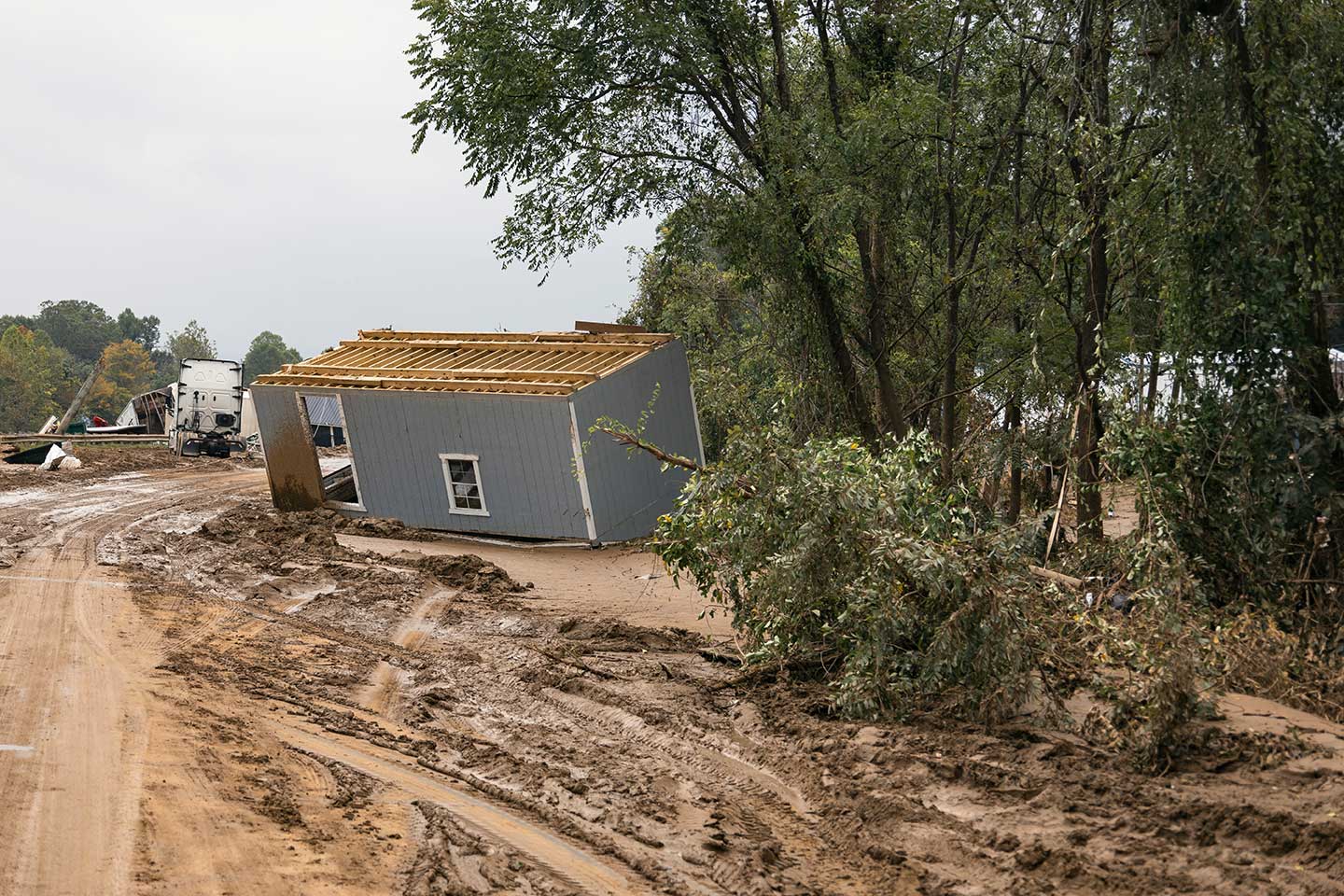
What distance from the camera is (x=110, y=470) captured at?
90.6 feet

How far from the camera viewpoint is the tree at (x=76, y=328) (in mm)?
95125

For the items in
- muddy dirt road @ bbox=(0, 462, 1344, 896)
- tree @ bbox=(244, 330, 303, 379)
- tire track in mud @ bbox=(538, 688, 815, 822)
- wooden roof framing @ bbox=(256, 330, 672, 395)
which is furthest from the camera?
tree @ bbox=(244, 330, 303, 379)

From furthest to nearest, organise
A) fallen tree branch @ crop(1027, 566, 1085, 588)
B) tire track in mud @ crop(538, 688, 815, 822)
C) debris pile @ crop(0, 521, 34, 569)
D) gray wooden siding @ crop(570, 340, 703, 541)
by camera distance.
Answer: gray wooden siding @ crop(570, 340, 703, 541), debris pile @ crop(0, 521, 34, 569), fallen tree branch @ crop(1027, 566, 1085, 588), tire track in mud @ crop(538, 688, 815, 822)

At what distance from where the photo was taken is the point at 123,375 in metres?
81.7

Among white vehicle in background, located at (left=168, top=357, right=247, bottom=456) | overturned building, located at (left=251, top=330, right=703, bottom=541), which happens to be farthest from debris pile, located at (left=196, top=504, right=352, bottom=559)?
white vehicle in background, located at (left=168, top=357, right=247, bottom=456)

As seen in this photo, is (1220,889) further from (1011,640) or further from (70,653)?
(70,653)

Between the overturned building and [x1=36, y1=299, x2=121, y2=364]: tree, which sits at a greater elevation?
[x1=36, y1=299, x2=121, y2=364]: tree

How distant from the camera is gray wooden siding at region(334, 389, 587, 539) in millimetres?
17188

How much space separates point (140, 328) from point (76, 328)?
12.8m

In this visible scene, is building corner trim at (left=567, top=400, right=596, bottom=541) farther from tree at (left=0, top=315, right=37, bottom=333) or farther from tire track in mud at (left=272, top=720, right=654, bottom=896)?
tree at (left=0, top=315, right=37, bottom=333)

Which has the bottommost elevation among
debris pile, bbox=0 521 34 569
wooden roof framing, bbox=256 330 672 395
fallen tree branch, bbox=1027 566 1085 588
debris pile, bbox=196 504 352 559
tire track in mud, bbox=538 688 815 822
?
tire track in mud, bbox=538 688 815 822

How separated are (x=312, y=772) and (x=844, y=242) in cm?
1228

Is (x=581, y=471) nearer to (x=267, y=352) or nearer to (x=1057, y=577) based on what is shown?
(x=1057, y=577)

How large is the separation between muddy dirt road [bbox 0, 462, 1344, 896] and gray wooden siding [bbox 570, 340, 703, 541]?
19.6 ft
